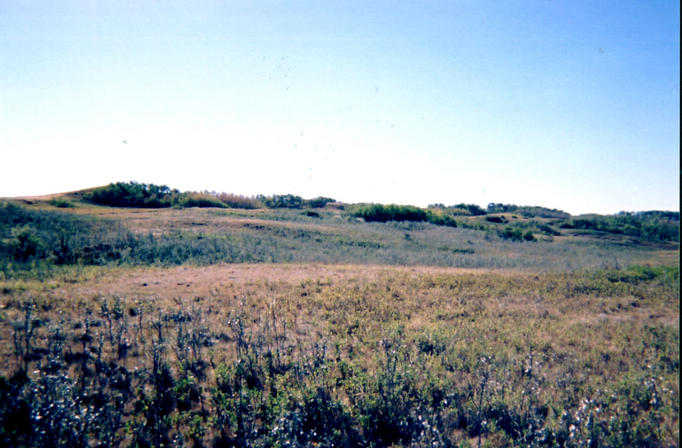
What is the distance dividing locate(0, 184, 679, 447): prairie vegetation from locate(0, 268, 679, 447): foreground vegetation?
1.0 inches

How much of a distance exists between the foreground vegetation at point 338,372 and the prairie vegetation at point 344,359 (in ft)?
0.09

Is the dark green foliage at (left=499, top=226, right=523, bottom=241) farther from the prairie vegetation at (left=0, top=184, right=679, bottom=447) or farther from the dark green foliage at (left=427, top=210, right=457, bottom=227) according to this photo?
the prairie vegetation at (left=0, top=184, right=679, bottom=447)

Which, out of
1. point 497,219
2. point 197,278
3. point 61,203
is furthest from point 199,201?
point 497,219

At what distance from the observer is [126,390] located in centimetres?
477

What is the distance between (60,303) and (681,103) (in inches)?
415

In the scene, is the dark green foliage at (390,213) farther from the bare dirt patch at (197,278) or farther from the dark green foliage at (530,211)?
the bare dirt patch at (197,278)

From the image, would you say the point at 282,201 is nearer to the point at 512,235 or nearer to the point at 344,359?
the point at 512,235

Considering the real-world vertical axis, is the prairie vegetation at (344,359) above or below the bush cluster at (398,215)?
below

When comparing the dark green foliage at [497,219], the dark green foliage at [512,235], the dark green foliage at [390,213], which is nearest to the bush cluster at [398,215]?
the dark green foliage at [390,213]

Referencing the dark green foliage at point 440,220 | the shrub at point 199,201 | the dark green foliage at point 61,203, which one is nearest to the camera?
the dark green foliage at point 61,203

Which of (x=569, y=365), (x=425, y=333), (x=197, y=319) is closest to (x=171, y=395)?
(x=197, y=319)

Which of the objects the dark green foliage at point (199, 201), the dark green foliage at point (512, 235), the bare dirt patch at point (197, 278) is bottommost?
the bare dirt patch at point (197, 278)

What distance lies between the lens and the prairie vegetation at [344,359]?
3938mm

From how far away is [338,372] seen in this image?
5465 millimetres
